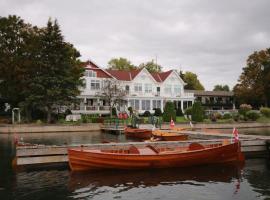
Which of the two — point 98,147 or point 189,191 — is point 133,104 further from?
point 189,191

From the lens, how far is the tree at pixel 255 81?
2842 inches

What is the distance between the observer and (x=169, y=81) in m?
71.4

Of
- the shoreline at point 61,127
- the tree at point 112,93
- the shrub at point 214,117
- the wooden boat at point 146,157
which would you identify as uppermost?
the tree at point 112,93

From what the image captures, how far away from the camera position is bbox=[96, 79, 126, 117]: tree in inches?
2334

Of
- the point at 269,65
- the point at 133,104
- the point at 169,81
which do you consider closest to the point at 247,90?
the point at 269,65

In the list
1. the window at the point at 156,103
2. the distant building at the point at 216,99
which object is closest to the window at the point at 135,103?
the window at the point at 156,103

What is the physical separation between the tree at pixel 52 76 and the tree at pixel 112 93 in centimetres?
777

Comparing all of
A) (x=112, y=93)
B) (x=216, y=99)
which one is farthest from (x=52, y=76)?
(x=216, y=99)

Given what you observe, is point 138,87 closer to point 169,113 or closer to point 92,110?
point 92,110

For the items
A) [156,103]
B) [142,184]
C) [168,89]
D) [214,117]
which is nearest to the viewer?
[142,184]

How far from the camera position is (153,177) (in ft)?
58.7

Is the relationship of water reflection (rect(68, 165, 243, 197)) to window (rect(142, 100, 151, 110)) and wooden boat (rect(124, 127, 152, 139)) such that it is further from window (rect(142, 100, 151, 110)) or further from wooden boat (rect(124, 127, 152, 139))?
window (rect(142, 100, 151, 110))

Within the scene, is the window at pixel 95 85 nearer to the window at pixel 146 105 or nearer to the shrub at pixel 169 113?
the window at pixel 146 105

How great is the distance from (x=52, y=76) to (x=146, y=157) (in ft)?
111
